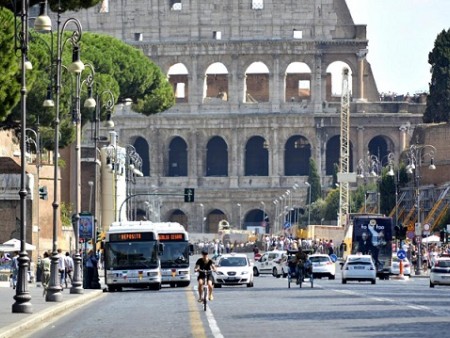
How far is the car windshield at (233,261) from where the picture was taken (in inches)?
2768

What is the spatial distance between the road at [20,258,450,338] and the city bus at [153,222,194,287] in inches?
605

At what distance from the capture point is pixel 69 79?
3799 inches

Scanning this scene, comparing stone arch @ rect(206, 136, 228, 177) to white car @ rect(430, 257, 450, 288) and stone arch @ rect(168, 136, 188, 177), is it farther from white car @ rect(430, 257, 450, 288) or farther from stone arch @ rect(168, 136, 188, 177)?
white car @ rect(430, 257, 450, 288)

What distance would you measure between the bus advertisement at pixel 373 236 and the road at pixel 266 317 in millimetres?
36553

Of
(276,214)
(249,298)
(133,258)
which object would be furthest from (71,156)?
(276,214)

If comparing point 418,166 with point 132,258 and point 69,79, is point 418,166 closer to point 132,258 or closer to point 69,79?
point 69,79

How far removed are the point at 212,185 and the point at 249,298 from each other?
435 ft

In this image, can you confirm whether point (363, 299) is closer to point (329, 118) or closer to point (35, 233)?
point (35, 233)

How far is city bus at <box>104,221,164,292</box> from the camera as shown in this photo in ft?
222

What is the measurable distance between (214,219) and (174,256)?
4651 inches

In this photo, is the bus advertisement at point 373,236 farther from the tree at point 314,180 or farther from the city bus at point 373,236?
the tree at point 314,180

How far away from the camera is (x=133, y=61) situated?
123750 mm

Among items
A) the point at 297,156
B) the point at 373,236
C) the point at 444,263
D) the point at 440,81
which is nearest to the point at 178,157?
the point at 297,156

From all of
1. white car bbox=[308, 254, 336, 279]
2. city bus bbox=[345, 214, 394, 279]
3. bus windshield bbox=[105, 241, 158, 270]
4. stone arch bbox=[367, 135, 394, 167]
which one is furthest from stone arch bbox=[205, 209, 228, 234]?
bus windshield bbox=[105, 241, 158, 270]
